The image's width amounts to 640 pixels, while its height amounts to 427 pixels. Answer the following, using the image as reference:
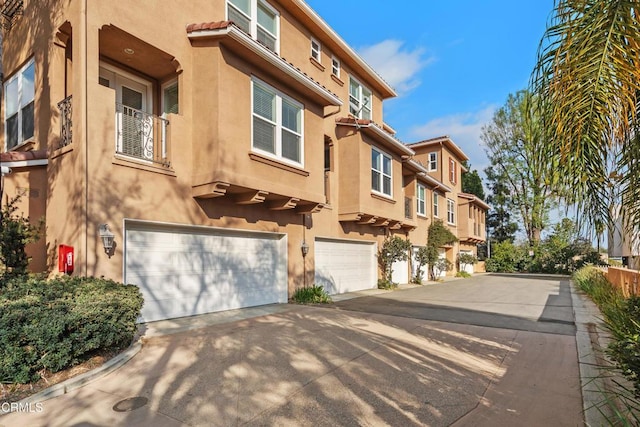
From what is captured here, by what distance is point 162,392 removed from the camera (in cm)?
465

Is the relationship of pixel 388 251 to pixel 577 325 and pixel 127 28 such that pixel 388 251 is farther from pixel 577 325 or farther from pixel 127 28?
pixel 127 28

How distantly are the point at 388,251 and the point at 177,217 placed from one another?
34.3 ft

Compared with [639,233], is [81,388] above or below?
below

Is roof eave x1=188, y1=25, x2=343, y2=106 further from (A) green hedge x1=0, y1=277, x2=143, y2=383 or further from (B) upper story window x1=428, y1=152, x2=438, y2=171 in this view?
(B) upper story window x1=428, y1=152, x2=438, y2=171

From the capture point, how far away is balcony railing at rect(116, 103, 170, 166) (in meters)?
8.02

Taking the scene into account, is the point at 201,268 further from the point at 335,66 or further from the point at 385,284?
the point at 335,66

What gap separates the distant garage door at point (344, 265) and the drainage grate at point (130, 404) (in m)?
9.32

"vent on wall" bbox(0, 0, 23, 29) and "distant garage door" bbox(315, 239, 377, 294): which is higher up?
"vent on wall" bbox(0, 0, 23, 29)

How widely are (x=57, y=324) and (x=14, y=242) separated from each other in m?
3.55

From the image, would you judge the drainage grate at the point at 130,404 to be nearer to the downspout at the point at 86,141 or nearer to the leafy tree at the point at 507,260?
the downspout at the point at 86,141

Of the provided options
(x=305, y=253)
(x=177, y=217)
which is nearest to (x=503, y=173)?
(x=305, y=253)

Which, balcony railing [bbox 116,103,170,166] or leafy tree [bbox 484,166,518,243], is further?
leafy tree [bbox 484,166,518,243]

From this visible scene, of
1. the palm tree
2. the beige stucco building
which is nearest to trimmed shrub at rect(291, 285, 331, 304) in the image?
the beige stucco building

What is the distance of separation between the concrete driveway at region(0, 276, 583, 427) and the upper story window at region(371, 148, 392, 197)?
7729 millimetres
